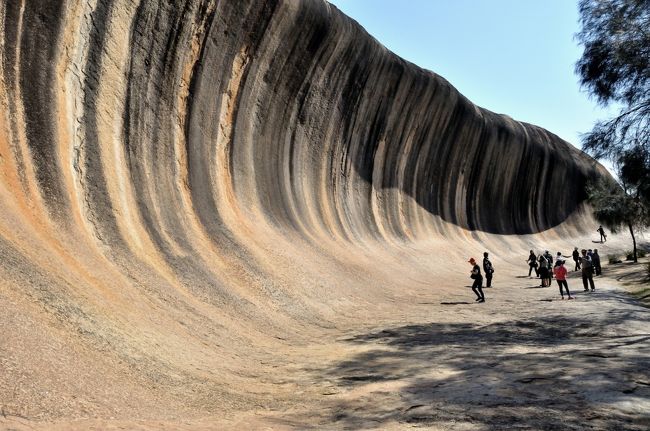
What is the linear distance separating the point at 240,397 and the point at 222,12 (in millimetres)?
12305

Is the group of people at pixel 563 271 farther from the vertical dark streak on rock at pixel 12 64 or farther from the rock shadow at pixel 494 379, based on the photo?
the vertical dark streak on rock at pixel 12 64

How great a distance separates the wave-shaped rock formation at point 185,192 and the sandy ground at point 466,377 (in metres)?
0.67

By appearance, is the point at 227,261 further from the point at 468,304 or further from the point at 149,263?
the point at 468,304

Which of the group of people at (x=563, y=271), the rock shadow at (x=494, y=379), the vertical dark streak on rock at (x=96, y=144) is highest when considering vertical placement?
the vertical dark streak on rock at (x=96, y=144)

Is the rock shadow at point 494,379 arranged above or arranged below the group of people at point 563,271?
below

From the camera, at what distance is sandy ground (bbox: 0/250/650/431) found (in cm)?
566

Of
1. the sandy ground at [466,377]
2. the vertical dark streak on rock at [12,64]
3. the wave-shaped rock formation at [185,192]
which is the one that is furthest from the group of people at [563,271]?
the vertical dark streak on rock at [12,64]

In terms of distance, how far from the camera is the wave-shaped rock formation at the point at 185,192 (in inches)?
269

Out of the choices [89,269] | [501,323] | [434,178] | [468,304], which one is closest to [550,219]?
[434,178]

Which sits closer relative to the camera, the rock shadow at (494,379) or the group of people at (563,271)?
the rock shadow at (494,379)

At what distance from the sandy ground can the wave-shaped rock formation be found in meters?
0.67

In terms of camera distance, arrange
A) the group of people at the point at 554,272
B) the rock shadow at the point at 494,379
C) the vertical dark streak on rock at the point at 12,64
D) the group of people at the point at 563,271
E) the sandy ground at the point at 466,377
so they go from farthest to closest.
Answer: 1. the group of people at the point at 563,271
2. the group of people at the point at 554,272
3. the vertical dark streak on rock at the point at 12,64
4. the rock shadow at the point at 494,379
5. the sandy ground at the point at 466,377

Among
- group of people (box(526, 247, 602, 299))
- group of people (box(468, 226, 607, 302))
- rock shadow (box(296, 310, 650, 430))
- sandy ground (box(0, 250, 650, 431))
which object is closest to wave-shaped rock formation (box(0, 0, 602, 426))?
sandy ground (box(0, 250, 650, 431))

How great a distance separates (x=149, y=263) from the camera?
10.5m
